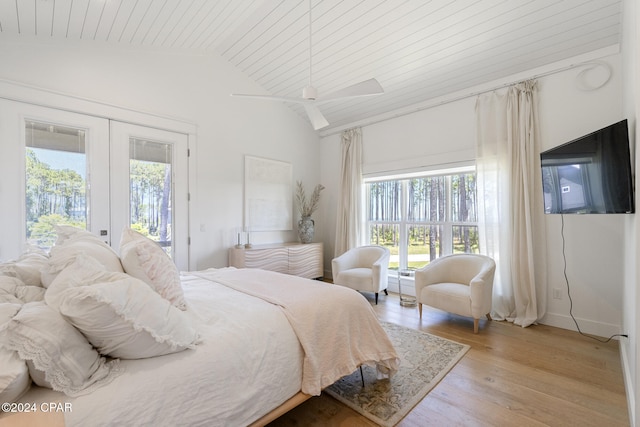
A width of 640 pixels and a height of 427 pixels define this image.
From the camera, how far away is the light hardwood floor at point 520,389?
169cm

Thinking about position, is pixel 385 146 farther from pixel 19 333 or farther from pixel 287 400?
pixel 19 333

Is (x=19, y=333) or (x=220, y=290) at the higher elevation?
(x=19, y=333)

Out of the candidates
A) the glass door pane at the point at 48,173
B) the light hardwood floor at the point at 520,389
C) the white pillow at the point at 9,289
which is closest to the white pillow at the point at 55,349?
the white pillow at the point at 9,289

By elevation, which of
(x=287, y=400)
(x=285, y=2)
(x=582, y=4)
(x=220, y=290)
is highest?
(x=285, y=2)

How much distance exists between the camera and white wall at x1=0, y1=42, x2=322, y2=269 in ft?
9.50

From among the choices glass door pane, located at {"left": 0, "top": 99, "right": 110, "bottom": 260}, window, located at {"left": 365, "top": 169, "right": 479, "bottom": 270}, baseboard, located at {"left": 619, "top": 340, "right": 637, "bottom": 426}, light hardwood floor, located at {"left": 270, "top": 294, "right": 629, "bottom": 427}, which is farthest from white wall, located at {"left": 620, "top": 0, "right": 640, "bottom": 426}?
glass door pane, located at {"left": 0, "top": 99, "right": 110, "bottom": 260}

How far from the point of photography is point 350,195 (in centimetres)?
492

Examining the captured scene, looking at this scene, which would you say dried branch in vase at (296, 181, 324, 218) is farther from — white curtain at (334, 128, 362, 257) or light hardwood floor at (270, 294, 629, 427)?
light hardwood floor at (270, 294, 629, 427)

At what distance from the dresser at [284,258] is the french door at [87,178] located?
0.75 metres

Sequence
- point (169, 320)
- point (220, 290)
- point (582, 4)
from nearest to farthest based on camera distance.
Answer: point (169, 320) → point (220, 290) → point (582, 4)

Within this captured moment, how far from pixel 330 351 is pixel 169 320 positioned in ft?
2.97

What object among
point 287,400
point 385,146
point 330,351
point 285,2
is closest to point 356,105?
point 385,146

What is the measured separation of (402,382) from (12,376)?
2.07 m

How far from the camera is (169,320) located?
1168mm
